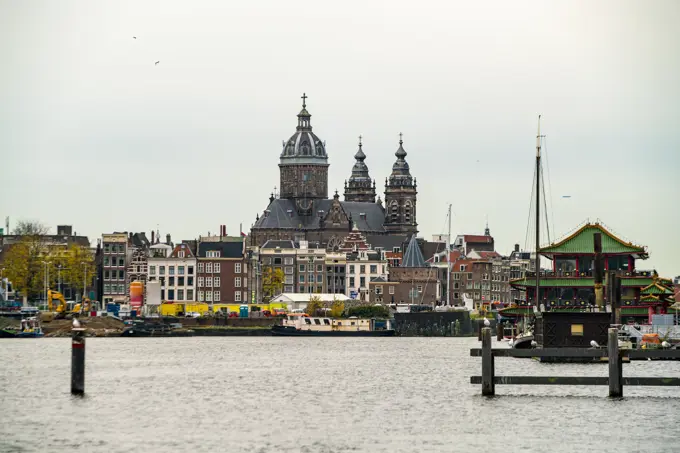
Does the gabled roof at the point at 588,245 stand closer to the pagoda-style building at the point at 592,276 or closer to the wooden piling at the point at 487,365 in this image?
the pagoda-style building at the point at 592,276

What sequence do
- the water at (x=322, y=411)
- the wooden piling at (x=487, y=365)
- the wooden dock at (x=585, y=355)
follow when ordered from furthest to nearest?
the wooden piling at (x=487, y=365) → the wooden dock at (x=585, y=355) → the water at (x=322, y=411)

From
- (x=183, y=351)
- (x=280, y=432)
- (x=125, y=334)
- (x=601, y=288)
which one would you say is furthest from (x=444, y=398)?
(x=125, y=334)

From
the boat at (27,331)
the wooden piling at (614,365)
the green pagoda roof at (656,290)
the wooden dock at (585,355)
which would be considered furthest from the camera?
the boat at (27,331)

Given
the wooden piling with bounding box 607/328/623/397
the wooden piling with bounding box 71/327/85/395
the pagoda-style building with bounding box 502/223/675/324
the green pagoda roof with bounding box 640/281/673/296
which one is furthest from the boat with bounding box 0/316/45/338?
the wooden piling with bounding box 607/328/623/397

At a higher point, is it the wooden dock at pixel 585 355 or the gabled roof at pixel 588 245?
the gabled roof at pixel 588 245

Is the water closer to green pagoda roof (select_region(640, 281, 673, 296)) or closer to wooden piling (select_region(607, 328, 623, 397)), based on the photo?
wooden piling (select_region(607, 328, 623, 397))

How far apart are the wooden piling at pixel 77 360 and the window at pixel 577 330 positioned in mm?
26464

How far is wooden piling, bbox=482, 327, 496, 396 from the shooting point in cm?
6606

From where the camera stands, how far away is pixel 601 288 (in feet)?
330

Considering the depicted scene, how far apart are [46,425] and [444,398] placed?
19.5m

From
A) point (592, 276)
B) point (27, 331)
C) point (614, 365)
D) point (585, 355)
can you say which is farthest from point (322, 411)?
point (27, 331)

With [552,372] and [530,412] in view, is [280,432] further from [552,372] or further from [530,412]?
[552,372]

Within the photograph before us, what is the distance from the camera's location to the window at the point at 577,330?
290ft

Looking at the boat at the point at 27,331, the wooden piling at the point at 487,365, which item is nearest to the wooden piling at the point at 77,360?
the wooden piling at the point at 487,365
